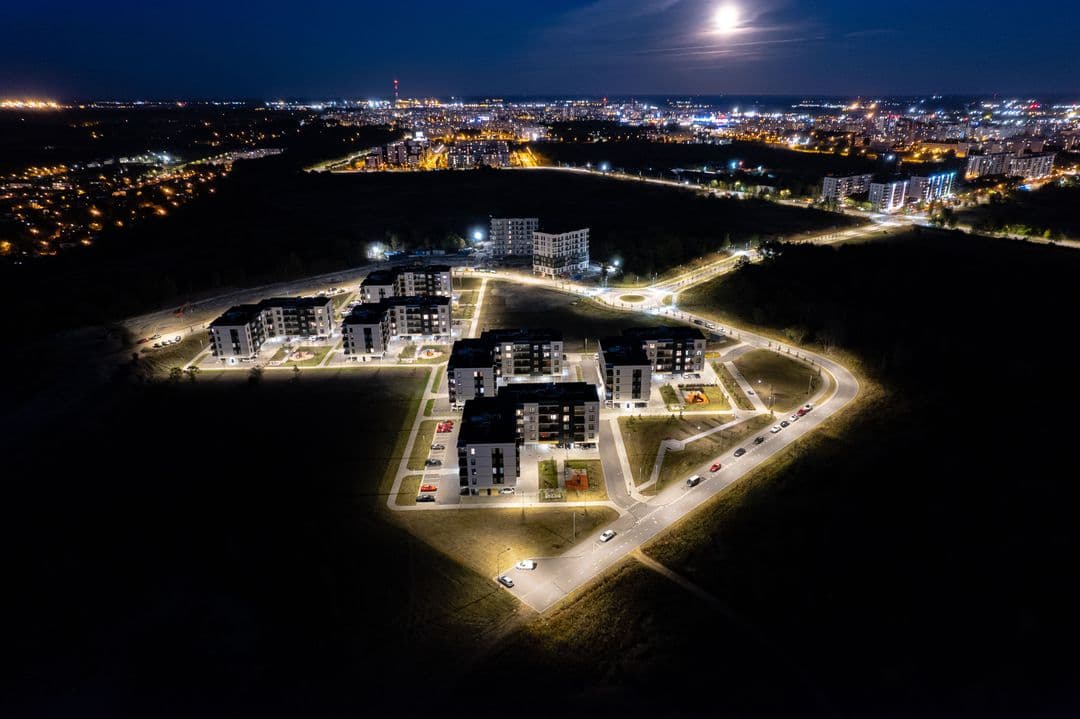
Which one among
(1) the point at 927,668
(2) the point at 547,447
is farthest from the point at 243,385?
(1) the point at 927,668

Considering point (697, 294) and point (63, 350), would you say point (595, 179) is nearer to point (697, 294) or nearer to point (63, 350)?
point (697, 294)

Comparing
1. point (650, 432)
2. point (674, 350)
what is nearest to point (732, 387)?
point (674, 350)

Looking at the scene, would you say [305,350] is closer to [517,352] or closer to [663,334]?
[517,352]

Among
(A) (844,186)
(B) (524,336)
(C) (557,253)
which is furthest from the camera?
(A) (844,186)

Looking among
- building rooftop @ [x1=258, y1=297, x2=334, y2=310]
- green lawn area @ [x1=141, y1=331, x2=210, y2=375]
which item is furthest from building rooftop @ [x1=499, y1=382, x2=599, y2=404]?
green lawn area @ [x1=141, y1=331, x2=210, y2=375]

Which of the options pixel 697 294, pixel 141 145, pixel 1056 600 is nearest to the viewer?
pixel 1056 600

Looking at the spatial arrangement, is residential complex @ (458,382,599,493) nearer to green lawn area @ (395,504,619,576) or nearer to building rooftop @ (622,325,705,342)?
green lawn area @ (395,504,619,576)

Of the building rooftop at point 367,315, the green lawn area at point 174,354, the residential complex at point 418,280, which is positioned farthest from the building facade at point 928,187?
the green lawn area at point 174,354

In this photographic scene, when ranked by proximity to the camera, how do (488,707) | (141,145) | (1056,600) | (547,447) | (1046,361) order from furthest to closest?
1. (141,145)
2. (1046,361)
3. (547,447)
4. (1056,600)
5. (488,707)
